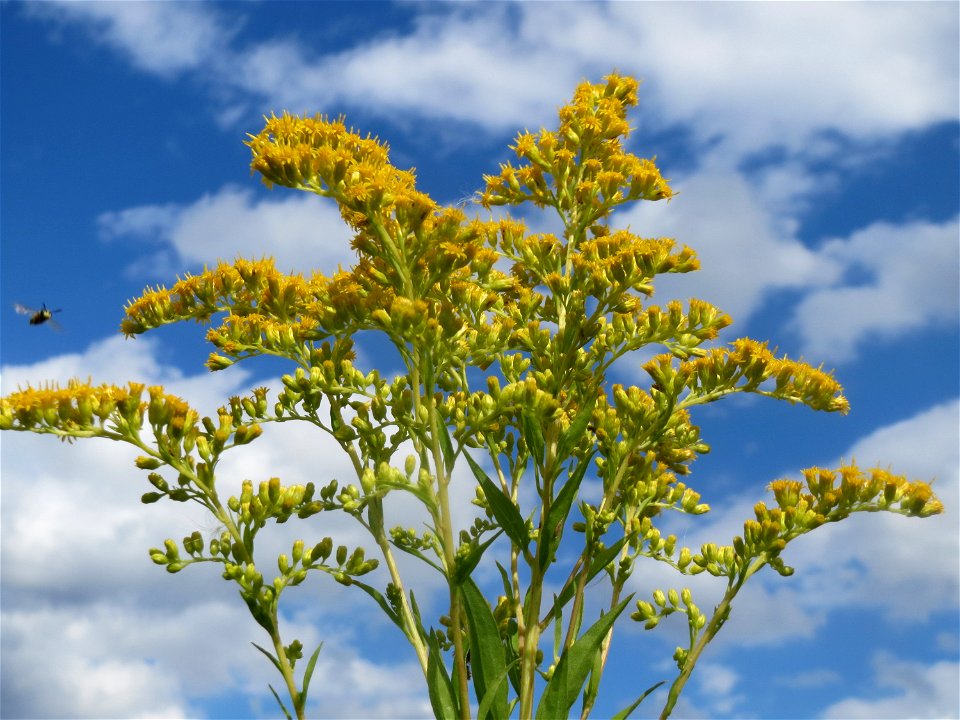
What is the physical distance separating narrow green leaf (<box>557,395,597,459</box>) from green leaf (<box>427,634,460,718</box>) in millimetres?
910

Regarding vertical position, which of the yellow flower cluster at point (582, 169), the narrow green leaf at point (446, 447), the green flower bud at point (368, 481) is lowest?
the green flower bud at point (368, 481)

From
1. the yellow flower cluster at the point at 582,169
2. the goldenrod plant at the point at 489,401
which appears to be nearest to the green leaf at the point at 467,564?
the goldenrod plant at the point at 489,401

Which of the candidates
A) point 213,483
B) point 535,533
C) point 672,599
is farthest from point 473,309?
point 672,599

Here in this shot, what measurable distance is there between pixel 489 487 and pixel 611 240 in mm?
1198

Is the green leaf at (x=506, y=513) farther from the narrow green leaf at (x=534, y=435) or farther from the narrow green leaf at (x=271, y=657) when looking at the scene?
the narrow green leaf at (x=271, y=657)

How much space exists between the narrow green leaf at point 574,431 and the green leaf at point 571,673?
0.68m

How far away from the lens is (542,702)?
366 cm

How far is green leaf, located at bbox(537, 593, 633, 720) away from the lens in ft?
12.0

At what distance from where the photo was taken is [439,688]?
3607mm

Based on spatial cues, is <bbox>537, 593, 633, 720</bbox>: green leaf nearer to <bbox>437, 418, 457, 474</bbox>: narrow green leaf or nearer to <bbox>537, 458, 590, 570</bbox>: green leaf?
<bbox>537, 458, 590, 570</bbox>: green leaf

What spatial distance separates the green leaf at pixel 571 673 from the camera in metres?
3.64

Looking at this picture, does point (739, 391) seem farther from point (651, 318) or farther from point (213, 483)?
point (213, 483)

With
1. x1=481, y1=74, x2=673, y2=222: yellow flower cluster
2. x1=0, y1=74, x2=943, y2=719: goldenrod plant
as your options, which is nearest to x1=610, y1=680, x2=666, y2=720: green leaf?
x1=0, y1=74, x2=943, y2=719: goldenrod plant

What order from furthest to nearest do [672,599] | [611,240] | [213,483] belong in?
[672,599] → [611,240] → [213,483]
